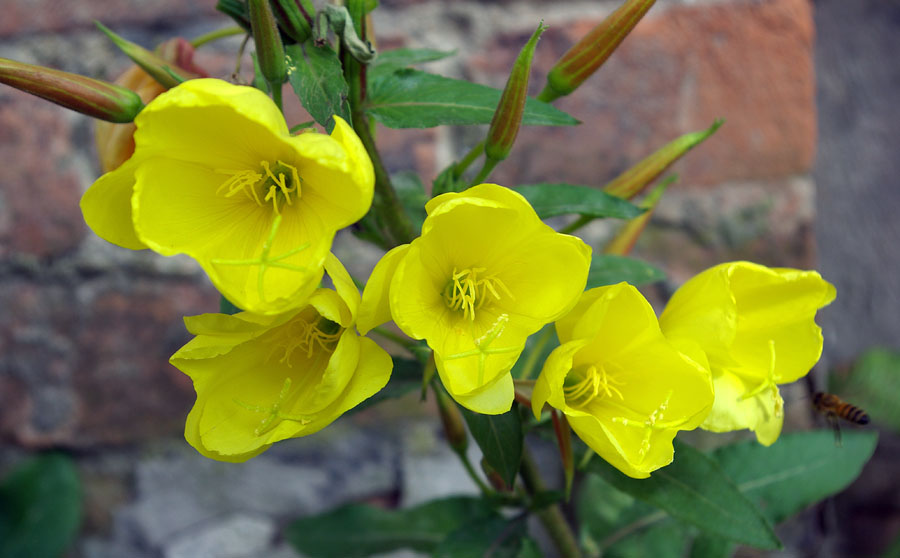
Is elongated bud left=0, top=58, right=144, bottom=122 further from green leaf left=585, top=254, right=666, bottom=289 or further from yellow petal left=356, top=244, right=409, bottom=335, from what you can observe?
green leaf left=585, top=254, right=666, bottom=289

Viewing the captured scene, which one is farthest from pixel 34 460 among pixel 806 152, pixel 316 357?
pixel 806 152

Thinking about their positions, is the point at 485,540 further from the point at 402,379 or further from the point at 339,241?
the point at 339,241

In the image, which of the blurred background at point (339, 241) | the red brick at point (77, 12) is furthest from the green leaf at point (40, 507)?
the red brick at point (77, 12)

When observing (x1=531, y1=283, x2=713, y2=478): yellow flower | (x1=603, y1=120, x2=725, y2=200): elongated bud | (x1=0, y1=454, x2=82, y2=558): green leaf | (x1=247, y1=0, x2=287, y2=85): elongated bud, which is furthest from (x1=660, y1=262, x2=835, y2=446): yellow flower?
(x1=0, y1=454, x2=82, y2=558): green leaf

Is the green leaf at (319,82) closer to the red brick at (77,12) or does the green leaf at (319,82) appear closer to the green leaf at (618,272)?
the green leaf at (618,272)

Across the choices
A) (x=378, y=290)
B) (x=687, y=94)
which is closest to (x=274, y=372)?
(x=378, y=290)
